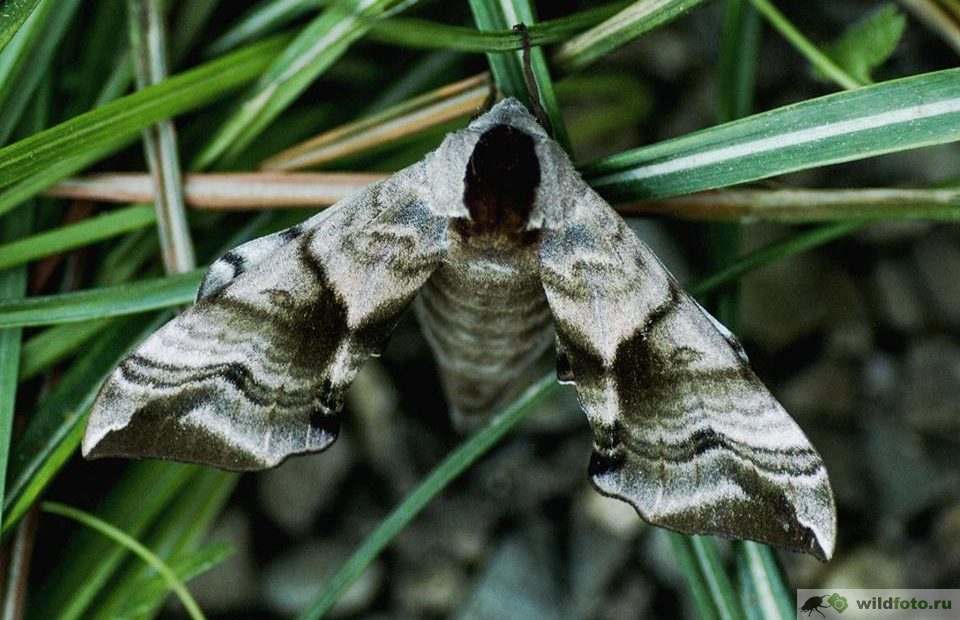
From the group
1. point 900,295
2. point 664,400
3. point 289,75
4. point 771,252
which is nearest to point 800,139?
point 771,252

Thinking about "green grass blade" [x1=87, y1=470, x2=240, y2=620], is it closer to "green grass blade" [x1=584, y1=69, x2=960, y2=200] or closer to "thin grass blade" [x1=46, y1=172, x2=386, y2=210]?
"thin grass blade" [x1=46, y1=172, x2=386, y2=210]

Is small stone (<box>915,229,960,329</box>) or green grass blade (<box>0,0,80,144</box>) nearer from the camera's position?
green grass blade (<box>0,0,80,144</box>)

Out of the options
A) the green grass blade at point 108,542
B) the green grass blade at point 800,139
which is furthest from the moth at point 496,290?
the green grass blade at point 108,542

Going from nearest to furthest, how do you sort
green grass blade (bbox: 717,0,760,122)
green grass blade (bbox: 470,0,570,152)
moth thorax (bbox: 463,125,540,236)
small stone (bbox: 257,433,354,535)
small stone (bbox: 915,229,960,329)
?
1. moth thorax (bbox: 463,125,540,236)
2. green grass blade (bbox: 470,0,570,152)
3. green grass blade (bbox: 717,0,760,122)
4. small stone (bbox: 257,433,354,535)
5. small stone (bbox: 915,229,960,329)

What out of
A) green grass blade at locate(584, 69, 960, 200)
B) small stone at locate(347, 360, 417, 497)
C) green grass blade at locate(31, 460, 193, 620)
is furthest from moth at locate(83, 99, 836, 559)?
small stone at locate(347, 360, 417, 497)

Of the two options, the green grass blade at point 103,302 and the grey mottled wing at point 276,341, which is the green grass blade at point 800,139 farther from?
the green grass blade at point 103,302

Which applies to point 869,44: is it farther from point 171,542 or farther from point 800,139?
point 171,542

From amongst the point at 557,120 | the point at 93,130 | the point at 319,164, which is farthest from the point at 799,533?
the point at 93,130
